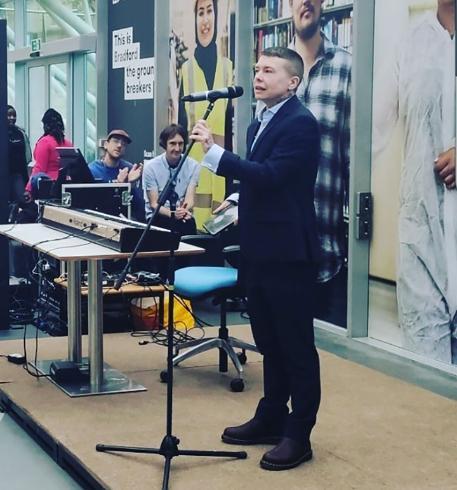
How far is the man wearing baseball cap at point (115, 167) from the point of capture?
757 cm

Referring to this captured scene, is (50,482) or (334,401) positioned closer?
(50,482)

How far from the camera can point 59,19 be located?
509 inches

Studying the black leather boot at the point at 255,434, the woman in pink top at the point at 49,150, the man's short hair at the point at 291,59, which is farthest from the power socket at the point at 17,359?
the woman in pink top at the point at 49,150

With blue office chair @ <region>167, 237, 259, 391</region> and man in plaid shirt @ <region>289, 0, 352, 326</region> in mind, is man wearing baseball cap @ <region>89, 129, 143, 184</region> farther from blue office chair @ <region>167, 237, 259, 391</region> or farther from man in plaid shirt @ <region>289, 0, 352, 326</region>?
blue office chair @ <region>167, 237, 259, 391</region>

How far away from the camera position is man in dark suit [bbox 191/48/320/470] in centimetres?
360

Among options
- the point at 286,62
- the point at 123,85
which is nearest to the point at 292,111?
the point at 286,62

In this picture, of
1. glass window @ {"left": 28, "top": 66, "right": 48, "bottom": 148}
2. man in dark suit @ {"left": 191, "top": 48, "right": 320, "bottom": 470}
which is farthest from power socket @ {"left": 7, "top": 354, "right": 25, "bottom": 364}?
glass window @ {"left": 28, "top": 66, "right": 48, "bottom": 148}

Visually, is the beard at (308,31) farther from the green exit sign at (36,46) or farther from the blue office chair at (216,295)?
the green exit sign at (36,46)

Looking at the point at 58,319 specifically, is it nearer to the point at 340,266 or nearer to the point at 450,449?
the point at 340,266

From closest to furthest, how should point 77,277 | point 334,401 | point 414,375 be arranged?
point 334,401 → point 77,277 → point 414,375

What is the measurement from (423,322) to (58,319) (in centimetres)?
235

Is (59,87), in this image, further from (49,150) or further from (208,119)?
(208,119)

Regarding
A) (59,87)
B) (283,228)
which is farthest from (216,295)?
(59,87)

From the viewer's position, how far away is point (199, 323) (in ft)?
22.2
